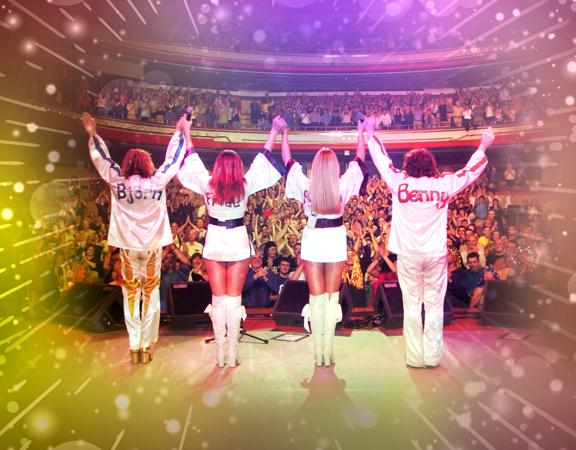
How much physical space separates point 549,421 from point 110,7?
21.7ft

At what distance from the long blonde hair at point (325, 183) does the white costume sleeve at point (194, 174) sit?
0.87 meters

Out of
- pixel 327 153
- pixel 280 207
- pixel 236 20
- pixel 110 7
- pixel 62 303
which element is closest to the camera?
pixel 327 153

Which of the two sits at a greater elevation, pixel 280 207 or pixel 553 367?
pixel 280 207

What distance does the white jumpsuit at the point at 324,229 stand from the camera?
382 cm

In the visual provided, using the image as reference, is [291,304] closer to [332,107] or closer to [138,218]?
[138,218]

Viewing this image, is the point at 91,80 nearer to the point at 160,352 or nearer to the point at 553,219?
the point at 160,352

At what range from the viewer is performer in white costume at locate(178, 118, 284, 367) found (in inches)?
147

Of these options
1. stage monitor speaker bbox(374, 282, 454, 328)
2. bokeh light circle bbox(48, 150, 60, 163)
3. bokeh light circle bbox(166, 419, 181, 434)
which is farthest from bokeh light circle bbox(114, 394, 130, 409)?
bokeh light circle bbox(48, 150, 60, 163)

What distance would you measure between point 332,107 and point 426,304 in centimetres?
728

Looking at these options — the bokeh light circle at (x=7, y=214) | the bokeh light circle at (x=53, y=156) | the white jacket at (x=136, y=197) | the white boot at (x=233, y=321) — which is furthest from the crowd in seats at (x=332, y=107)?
the white boot at (x=233, y=321)

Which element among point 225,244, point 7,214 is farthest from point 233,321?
point 7,214

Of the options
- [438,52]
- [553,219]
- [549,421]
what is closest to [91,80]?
[438,52]

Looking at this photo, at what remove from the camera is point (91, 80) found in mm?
8586

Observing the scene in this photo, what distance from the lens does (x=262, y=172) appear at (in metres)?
3.94
